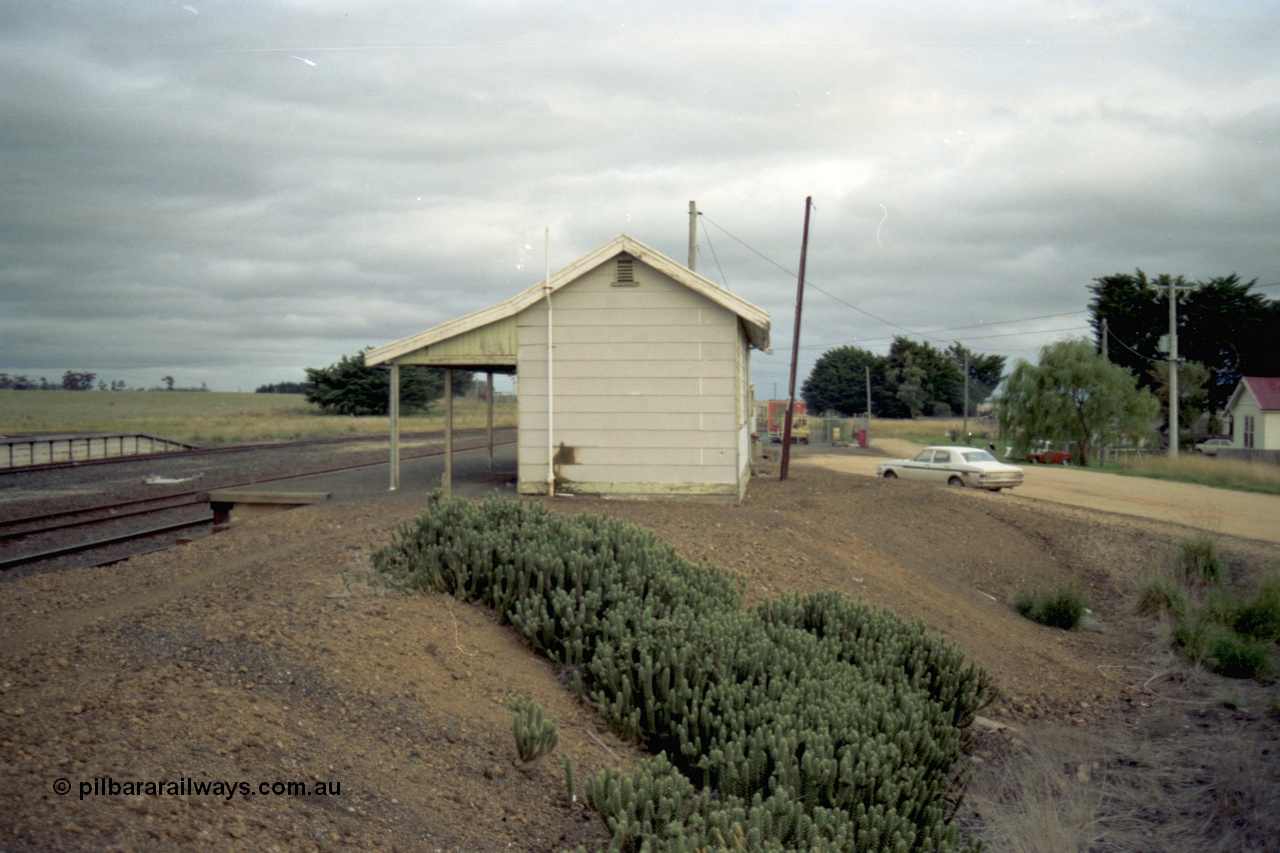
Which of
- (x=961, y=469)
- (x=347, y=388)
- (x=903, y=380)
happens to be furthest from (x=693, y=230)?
(x=903, y=380)

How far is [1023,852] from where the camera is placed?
5.37 meters

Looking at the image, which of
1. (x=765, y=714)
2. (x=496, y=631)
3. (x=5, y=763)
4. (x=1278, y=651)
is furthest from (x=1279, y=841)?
(x=5, y=763)

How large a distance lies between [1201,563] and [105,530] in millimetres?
17531

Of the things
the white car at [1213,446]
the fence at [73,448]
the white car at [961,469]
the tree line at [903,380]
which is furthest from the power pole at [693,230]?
the tree line at [903,380]

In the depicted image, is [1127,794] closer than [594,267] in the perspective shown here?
Yes

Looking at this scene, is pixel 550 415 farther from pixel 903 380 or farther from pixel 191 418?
pixel 903 380

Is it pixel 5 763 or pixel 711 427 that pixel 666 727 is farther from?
pixel 711 427

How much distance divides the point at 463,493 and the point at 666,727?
10656 millimetres

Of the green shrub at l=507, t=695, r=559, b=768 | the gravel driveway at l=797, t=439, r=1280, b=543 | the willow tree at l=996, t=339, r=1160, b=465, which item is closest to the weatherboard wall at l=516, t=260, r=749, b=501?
the gravel driveway at l=797, t=439, r=1280, b=543

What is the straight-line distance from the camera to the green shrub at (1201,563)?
13.8 m

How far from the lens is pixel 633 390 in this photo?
15.4 meters

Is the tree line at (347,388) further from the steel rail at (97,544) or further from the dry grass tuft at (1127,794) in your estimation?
the dry grass tuft at (1127,794)

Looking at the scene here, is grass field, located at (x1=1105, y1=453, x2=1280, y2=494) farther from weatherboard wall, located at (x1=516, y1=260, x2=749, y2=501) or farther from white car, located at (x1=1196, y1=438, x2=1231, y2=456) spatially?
weatherboard wall, located at (x1=516, y1=260, x2=749, y2=501)

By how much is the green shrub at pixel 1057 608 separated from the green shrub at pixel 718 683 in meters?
5.32
